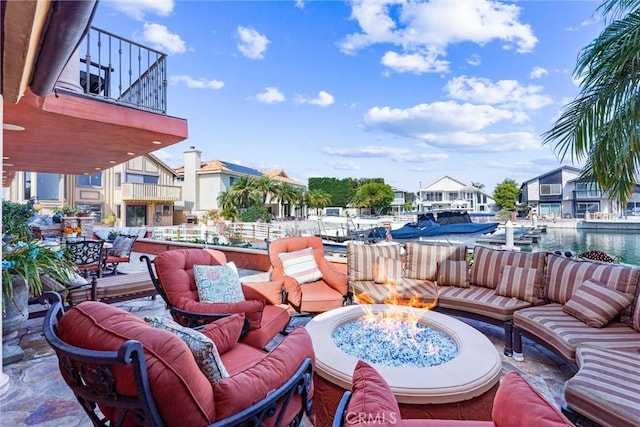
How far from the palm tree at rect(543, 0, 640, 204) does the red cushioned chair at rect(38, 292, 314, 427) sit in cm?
402

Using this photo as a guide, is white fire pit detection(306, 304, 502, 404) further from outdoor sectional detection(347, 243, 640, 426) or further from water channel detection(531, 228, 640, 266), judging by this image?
water channel detection(531, 228, 640, 266)

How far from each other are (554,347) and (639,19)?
11.0ft

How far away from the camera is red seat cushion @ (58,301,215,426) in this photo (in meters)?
1.05

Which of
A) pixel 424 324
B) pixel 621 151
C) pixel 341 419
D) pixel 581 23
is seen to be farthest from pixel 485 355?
pixel 581 23

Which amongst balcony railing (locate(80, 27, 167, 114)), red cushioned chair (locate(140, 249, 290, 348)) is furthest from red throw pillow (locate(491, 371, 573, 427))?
balcony railing (locate(80, 27, 167, 114))

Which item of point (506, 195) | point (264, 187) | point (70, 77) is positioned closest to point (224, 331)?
point (70, 77)

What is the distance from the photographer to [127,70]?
486 cm

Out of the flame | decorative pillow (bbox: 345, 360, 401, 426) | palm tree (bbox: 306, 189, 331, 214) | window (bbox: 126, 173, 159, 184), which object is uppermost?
window (bbox: 126, 173, 159, 184)

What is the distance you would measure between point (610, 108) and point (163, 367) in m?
4.56

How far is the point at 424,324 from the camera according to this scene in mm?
2879

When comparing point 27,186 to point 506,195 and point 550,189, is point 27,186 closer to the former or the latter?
point 550,189

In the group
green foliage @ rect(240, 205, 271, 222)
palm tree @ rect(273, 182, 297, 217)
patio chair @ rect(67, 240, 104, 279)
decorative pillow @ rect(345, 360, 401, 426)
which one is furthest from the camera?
palm tree @ rect(273, 182, 297, 217)

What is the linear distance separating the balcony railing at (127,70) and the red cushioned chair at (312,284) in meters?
2.71

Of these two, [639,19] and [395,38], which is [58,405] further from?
[395,38]
